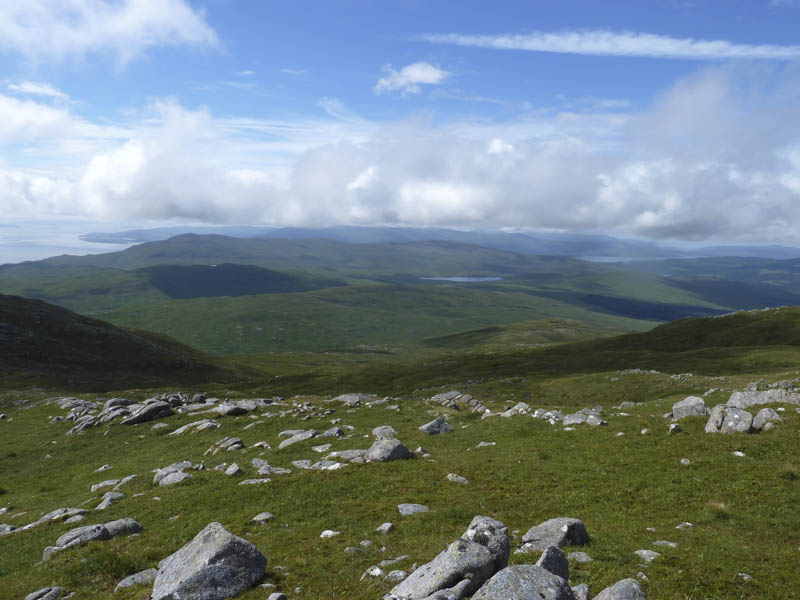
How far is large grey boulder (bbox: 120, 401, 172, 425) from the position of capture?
174ft

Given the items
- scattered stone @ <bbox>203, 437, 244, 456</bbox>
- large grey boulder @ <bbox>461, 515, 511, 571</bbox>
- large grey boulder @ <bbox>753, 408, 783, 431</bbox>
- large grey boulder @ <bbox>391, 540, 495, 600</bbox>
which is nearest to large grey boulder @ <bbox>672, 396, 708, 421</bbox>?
large grey boulder @ <bbox>753, 408, 783, 431</bbox>

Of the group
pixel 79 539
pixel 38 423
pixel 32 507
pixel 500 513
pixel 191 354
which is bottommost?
pixel 191 354

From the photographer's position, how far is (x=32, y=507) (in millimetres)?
30078

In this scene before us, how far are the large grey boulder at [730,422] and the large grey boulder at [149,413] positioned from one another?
56555 millimetres

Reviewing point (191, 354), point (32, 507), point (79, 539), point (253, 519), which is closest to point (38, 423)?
point (32, 507)

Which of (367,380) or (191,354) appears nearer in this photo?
(367,380)

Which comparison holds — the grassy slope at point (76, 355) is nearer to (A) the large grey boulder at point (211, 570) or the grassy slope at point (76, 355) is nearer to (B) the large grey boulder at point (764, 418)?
(A) the large grey boulder at point (211, 570)

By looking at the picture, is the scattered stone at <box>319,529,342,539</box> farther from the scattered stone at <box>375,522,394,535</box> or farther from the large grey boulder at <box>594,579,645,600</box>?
the large grey boulder at <box>594,579,645,600</box>

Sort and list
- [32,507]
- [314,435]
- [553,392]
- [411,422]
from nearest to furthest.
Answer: [32,507] < [314,435] < [411,422] < [553,392]

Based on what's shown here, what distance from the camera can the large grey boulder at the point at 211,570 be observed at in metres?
13.2

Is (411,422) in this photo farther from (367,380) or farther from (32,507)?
(367,380)

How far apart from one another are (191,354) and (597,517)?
162 metres

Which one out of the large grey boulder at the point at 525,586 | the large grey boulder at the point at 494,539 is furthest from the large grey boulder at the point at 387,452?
the large grey boulder at the point at 525,586

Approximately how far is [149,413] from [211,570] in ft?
157
